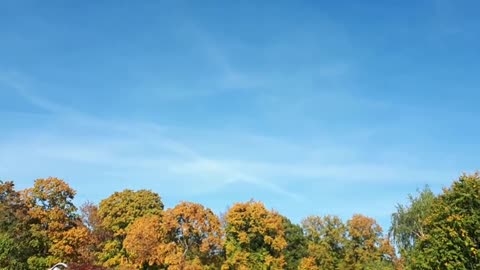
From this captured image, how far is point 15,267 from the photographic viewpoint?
121ft

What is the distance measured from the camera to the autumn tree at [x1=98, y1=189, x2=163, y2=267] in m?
51.6

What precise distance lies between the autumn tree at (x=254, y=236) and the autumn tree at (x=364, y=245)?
7850 mm

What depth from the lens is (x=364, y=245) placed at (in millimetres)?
52938

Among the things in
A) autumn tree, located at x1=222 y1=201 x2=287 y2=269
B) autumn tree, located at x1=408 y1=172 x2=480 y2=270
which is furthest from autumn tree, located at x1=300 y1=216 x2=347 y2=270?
autumn tree, located at x1=408 y1=172 x2=480 y2=270

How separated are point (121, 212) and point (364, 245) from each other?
25.0 metres

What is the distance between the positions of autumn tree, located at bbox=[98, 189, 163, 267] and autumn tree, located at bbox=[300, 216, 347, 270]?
16.0m

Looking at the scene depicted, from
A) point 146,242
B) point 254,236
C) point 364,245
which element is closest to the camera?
point 146,242

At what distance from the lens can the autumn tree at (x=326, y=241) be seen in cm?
5241

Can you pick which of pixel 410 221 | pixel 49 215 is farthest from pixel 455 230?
pixel 49 215

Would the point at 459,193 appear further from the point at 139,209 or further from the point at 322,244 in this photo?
the point at 139,209

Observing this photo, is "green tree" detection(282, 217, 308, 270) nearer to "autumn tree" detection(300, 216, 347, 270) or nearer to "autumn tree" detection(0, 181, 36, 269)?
"autumn tree" detection(300, 216, 347, 270)

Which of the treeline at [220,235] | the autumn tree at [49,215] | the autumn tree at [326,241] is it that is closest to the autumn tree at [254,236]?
the treeline at [220,235]

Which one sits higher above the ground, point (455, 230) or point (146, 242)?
point (146, 242)

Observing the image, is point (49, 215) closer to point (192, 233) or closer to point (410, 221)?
point (192, 233)
